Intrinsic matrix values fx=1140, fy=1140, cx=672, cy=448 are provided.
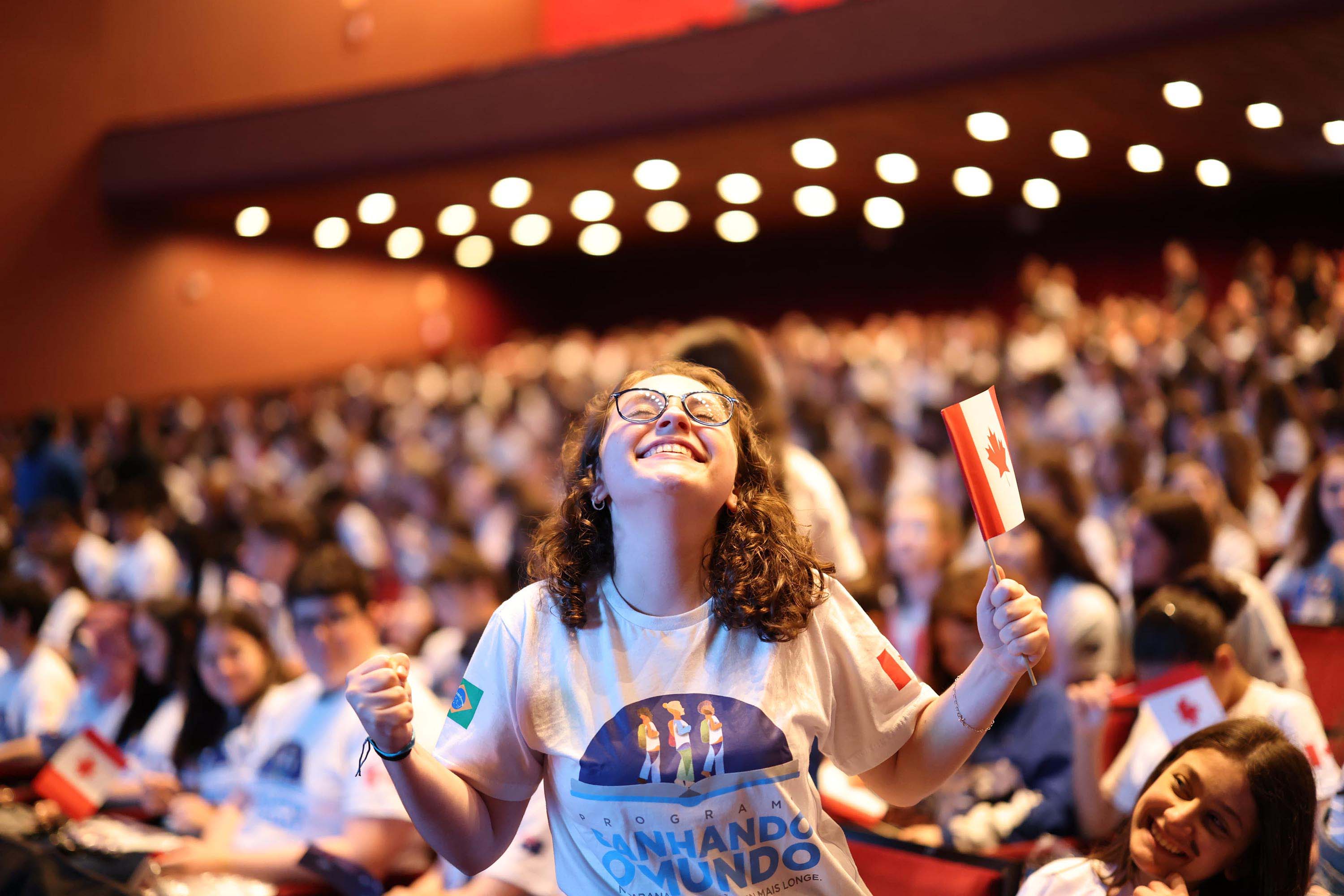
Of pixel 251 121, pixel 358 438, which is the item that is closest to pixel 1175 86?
pixel 358 438

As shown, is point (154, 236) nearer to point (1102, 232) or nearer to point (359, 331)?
point (359, 331)

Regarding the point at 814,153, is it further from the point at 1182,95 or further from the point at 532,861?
the point at 532,861

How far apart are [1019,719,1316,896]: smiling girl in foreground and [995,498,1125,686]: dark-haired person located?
1436mm

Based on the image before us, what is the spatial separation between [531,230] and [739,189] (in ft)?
8.94

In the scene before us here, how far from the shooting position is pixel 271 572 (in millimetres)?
5059

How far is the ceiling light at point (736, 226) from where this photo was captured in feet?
40.5

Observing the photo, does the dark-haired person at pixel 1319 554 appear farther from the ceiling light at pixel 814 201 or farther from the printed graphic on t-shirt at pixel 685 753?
the ceiling light at pixel 814 201

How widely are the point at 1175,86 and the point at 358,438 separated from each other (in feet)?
20.7

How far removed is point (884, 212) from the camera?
12664 millimetres

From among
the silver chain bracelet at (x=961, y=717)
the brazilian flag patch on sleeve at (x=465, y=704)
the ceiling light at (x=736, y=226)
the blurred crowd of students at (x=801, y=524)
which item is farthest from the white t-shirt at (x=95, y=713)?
the ceiling light at (x=736, y=226)

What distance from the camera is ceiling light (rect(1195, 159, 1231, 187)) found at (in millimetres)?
9930

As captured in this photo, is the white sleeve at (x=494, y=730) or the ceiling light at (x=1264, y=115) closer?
the white sleeve at (x=494, y=730)

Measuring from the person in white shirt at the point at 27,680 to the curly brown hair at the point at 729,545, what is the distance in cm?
277

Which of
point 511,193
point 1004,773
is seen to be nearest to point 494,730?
point 1004,773
